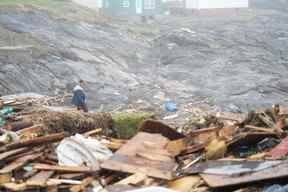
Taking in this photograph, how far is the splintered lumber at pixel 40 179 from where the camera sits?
6679mm

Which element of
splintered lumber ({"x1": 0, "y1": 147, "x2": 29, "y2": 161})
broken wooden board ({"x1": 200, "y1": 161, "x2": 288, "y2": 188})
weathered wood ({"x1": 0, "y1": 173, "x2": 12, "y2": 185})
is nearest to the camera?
broken wooden board ({"x1": 200, "y1": 161, "x2": 288, "y2": 188})

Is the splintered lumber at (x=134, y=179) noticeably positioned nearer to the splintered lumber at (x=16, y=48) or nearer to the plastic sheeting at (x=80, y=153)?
the plastic sheeting at (x=80, y=153)

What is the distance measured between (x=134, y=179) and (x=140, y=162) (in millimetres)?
682

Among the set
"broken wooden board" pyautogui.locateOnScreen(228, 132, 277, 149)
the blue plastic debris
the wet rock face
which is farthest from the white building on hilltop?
"broken wooden board" pyautogui.locateOnScreen(228, 132, 277, 149)

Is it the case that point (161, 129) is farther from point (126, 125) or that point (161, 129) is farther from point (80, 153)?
point (126, 125)

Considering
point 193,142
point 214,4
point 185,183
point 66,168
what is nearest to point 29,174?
point 66,168

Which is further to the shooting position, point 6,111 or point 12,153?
point 6,111

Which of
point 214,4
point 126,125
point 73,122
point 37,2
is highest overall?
point 37,2

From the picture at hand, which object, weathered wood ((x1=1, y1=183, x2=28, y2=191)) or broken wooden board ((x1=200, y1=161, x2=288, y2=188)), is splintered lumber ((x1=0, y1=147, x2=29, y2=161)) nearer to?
weathered wood ((x1=1, y1=183, x2=28, y2=191))

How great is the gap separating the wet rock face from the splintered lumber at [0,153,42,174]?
40.4 ft

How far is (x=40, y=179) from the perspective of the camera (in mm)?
6855

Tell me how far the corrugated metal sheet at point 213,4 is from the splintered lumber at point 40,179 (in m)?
40.6

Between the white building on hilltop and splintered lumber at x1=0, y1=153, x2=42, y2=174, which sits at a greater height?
the white building on hilltop

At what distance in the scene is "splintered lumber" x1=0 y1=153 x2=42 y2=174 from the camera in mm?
7198
